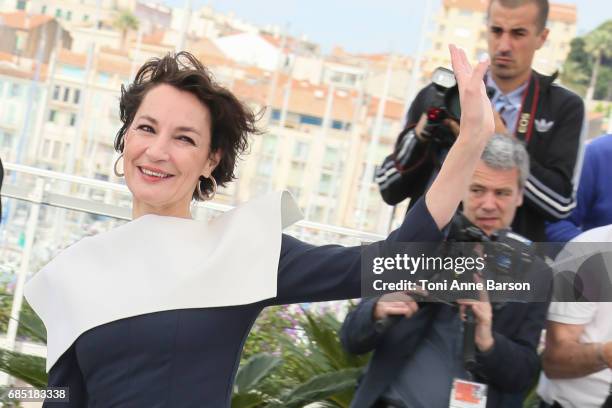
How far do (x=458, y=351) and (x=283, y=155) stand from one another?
68.7 m

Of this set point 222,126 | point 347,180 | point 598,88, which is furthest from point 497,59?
point 598,88

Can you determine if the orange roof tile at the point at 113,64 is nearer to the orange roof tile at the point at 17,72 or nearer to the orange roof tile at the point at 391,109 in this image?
the orange roof tile at the point at 17,72

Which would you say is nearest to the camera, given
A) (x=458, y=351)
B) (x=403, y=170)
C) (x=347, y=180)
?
(x=458, y=351)

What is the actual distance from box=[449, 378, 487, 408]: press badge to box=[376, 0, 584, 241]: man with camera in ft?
2.43

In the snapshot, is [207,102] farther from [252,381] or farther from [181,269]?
[252,381]

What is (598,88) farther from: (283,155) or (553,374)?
(553,374)

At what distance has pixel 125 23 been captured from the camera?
242 ft

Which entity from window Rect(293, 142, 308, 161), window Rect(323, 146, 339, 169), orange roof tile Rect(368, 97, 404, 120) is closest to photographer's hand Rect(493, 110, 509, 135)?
orange roof tile Rect(368, 97, 404, 120)

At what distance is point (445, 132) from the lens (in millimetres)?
3502

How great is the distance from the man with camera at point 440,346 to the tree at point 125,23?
232 feet

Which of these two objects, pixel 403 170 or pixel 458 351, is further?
pixel 403 170

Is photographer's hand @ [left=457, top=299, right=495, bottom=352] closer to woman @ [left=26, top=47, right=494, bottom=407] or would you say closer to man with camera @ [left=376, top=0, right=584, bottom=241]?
man with camera @ [left=376, top=0, right=584, bottom=241]

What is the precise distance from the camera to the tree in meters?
73.8

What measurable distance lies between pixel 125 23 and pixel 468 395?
72580 mm
